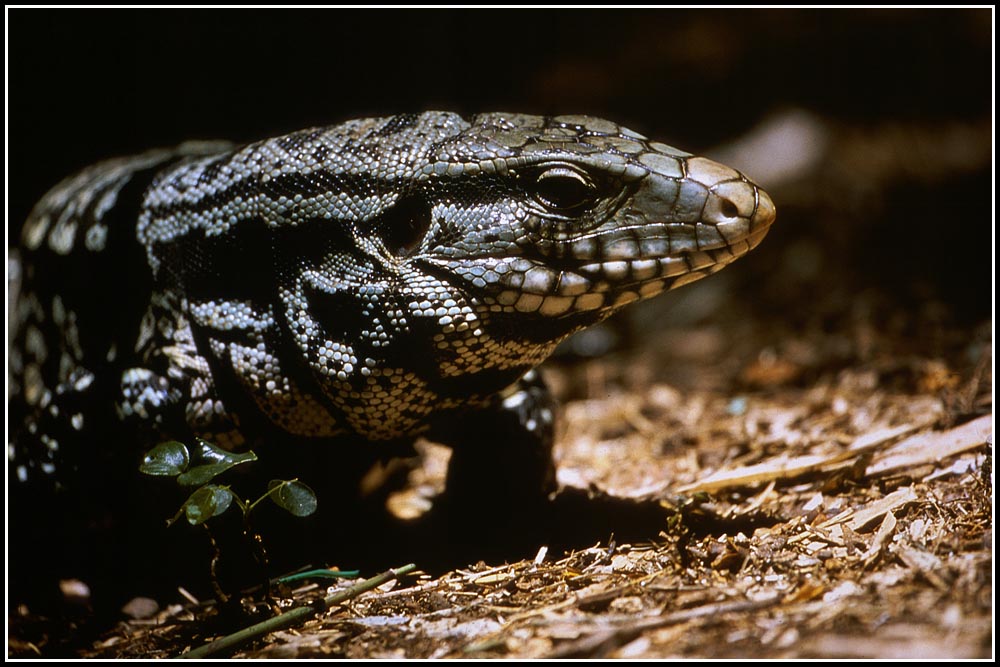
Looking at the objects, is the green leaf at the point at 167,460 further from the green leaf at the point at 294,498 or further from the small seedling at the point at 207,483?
the green leaf at the point at 294,498

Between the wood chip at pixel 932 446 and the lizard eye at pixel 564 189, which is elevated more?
the lizard eye at pixel 564 189

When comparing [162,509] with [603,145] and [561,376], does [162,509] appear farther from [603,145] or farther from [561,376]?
[561,376]

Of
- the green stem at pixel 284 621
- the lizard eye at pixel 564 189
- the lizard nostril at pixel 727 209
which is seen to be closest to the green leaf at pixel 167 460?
the green stem at pixel 284 621

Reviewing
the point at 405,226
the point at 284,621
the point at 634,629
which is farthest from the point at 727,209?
the point at 284,621

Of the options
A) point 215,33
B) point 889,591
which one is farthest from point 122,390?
point 215,33

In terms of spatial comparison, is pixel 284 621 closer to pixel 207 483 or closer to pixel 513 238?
pixel 207 483

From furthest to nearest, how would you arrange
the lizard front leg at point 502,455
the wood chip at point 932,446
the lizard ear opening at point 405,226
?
the lizard front leg at point 502,455 < the wood chip at point 932,446 < the lizard ear opening at point 405,226

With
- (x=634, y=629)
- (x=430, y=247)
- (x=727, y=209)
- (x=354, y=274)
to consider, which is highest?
(x=727, y=209)

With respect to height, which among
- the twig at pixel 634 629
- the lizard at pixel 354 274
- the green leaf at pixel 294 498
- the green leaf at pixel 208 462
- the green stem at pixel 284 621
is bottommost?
the green stem at pixel 284 621
